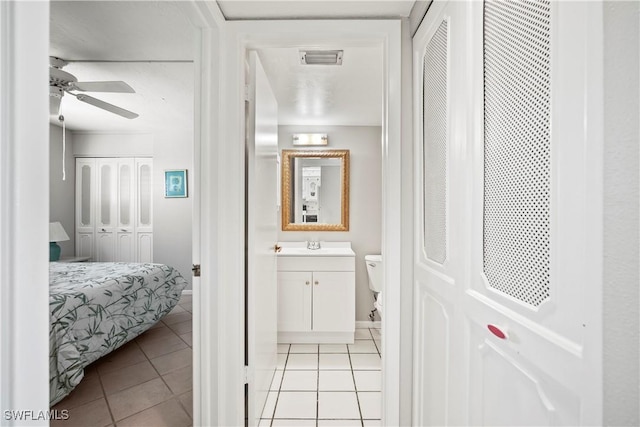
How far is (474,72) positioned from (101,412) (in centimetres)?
271

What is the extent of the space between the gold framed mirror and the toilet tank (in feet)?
1.47

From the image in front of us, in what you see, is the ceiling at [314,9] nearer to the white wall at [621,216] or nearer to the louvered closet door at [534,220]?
the louvered closet door at [534,220]

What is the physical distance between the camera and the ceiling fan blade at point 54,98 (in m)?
2.36

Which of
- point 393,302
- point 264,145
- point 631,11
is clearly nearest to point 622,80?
point 631,11

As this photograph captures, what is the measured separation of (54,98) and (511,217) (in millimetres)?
3265

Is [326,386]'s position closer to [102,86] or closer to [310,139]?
[310,139]

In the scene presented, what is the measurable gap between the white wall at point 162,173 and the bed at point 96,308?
4.46 ft

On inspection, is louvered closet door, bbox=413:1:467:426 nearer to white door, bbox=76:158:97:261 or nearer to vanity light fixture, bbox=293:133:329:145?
vanity light fixture, bbox=293:133:329:145

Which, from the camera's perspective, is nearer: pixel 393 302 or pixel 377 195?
pixel 393 302

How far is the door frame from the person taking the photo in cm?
153

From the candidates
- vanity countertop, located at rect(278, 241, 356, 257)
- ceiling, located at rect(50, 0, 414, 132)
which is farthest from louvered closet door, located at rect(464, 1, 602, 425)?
vanity countertop, located at rect(278, 241, 356, 257)

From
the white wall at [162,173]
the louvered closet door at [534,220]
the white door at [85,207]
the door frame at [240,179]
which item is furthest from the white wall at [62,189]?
the louvered closet door at [534,220]

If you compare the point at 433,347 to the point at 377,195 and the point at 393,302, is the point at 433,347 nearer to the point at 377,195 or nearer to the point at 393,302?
the point at 393,302

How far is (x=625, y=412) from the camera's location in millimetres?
521
